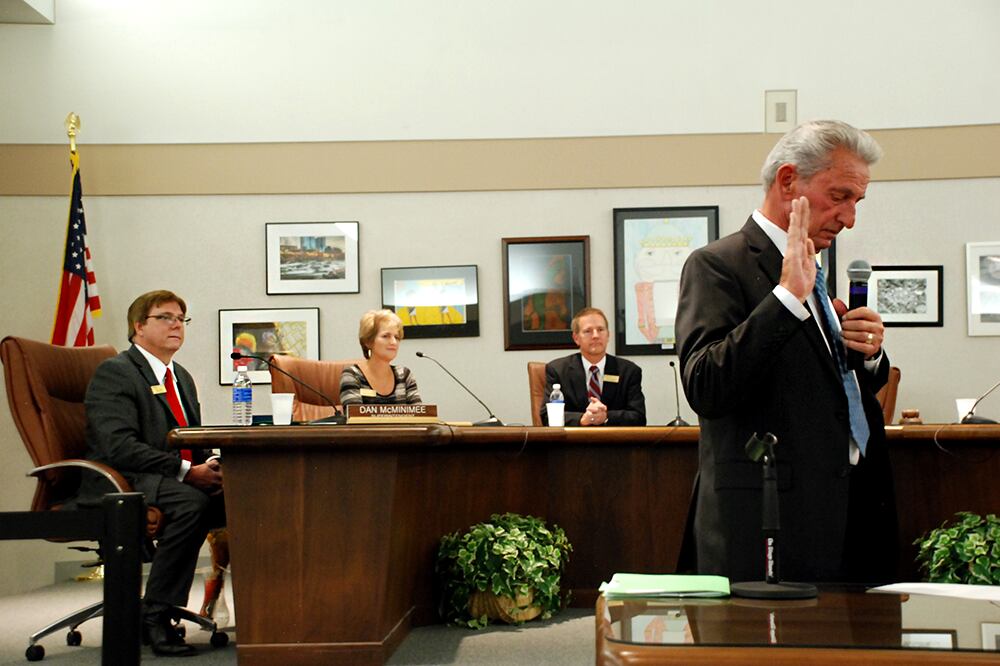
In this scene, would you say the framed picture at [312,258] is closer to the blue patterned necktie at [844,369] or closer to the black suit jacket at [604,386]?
the black suit jacket at [604,386]

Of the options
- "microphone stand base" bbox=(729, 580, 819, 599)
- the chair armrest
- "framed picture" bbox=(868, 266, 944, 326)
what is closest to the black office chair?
the chair armrest

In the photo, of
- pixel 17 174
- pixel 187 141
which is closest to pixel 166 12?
pixel 187 141

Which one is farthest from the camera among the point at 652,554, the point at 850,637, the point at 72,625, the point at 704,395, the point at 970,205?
the point at 970,205

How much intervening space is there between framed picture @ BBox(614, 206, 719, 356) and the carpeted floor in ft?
8.29

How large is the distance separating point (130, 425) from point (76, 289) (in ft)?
8.61

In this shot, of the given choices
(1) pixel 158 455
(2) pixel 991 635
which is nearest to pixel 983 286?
(1) pixel 158 455

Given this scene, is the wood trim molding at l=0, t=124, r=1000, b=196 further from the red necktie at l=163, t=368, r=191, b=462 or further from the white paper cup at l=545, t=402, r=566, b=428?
the red necktie at l=163, t=368, r=191, b=462

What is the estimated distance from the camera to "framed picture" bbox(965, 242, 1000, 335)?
718 cm

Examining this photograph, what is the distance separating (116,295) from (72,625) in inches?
129

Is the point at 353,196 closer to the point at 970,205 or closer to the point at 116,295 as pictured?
the point at 116,295

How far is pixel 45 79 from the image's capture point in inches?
291

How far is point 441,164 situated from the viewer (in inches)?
291

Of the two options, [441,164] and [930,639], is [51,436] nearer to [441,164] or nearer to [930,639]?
[441,164]

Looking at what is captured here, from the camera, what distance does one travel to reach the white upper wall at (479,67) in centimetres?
734
